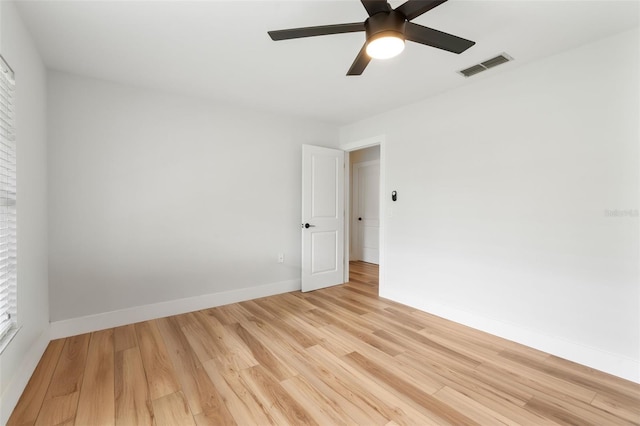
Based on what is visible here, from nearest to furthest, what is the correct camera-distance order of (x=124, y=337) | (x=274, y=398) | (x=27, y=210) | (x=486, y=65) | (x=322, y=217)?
(x=274, y=398) < (x=27, y=210) < (x=486, y=65) < (x=124, y=337) < (x=322, y=217)

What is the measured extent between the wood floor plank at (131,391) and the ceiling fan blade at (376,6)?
98.7 inches

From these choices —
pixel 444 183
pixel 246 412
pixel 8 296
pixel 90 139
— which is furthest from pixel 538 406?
pixel 90 139

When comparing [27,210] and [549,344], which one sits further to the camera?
[549,344]

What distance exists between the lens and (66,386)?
1916 mm

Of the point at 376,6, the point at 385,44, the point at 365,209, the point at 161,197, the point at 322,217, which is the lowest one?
the point at 322,217

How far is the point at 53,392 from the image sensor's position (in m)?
1.85

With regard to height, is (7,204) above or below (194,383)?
above

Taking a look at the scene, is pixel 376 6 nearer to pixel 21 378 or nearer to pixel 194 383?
pixel 194 383

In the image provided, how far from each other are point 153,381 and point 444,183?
310cm

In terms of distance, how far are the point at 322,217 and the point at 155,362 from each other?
8.45 feet

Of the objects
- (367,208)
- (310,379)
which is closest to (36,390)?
(310,379)

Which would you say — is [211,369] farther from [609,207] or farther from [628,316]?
[609,207]

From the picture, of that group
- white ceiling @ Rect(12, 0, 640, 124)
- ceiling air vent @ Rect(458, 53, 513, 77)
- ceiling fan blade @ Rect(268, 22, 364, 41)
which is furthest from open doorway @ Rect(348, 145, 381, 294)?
ceiling fan blade @ Rect(268, 22, 364, 41)

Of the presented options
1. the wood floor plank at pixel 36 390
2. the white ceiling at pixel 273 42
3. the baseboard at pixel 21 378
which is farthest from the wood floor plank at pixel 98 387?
the white ceiling at pixel 273 42
